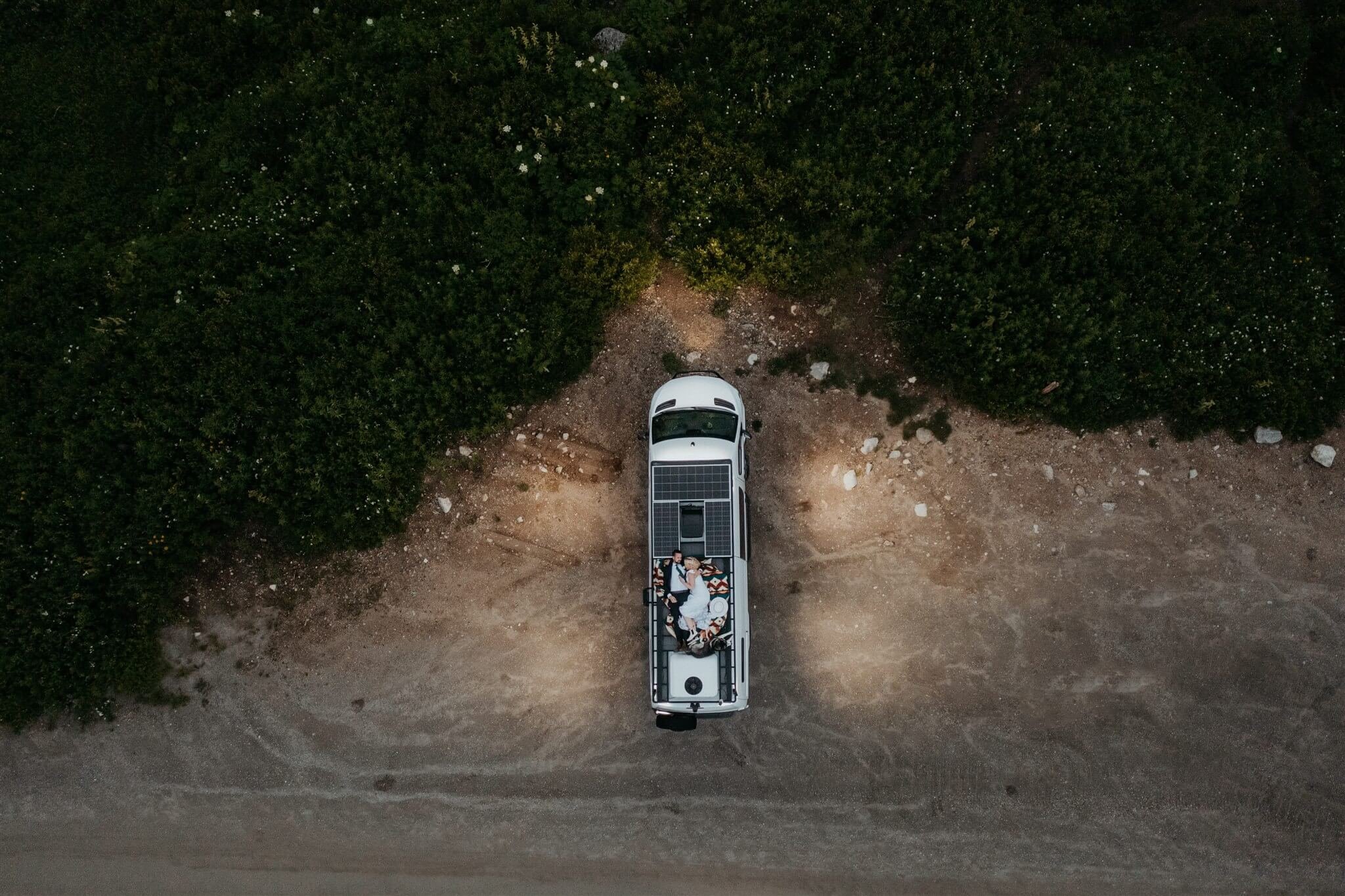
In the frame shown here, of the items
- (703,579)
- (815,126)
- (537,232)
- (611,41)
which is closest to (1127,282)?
(815,126)

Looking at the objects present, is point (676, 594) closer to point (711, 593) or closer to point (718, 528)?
point (711, 593)

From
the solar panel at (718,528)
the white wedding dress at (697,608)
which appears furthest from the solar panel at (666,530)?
the white wedding dress at (697,608)

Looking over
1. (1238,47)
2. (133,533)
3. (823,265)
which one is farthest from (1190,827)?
(133,533)

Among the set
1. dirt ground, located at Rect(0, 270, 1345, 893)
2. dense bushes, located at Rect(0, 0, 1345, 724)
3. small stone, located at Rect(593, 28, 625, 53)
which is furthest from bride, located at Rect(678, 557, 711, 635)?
small stone, located at Rect(593, 28, 625, 53)

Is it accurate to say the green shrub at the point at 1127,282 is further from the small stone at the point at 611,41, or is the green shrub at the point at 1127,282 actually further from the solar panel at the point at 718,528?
the small stone at the point at 611,41

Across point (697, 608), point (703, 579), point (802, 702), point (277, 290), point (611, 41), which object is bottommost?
point (802, 702)

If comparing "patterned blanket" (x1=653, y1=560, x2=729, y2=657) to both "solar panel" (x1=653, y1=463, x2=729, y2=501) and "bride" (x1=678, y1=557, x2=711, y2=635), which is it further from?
"solar panel" (x1=653, y1=463, x2=729, y2=501)

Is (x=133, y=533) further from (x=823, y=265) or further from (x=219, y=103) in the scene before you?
(x=823, y=265)
